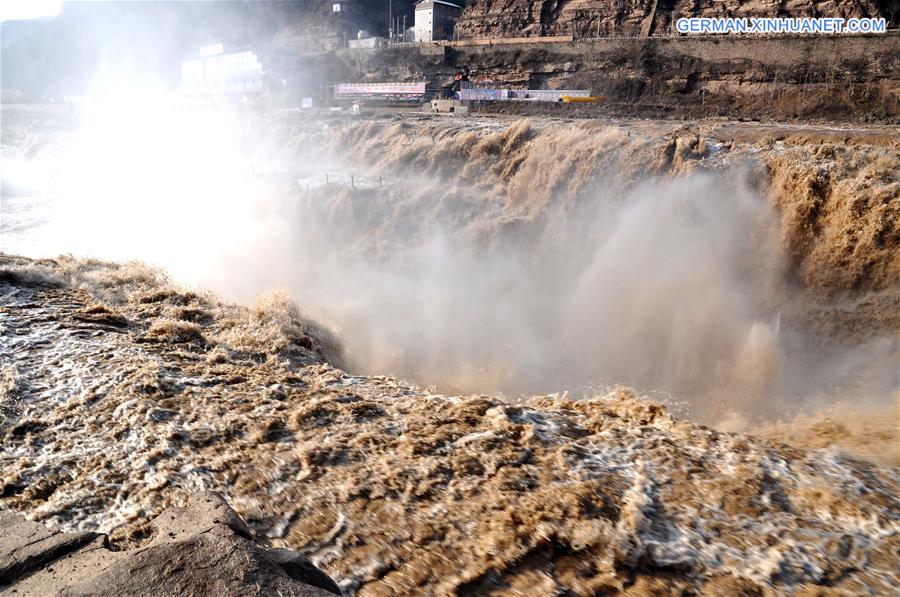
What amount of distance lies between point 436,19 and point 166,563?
4524 cm

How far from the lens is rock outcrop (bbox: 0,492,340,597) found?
3.09 metres

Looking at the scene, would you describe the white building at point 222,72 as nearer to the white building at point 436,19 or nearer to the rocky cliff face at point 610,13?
the white building at point 436,19

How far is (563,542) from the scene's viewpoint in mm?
4188

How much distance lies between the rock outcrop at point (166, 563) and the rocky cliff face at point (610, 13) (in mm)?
30567

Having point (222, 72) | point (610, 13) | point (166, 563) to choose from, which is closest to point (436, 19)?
point (610, 13)

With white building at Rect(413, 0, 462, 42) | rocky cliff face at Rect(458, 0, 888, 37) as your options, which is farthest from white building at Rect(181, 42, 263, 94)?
rocky cliff face at Rect(458, 0, 888, 37)

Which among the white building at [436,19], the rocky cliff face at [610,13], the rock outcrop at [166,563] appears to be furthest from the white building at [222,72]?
the rock outcrop at [166,563]

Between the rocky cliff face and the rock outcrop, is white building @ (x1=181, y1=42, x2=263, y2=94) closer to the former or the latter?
the rocky cliff face

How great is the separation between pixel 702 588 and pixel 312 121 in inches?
1002

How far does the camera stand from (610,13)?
33281 mm

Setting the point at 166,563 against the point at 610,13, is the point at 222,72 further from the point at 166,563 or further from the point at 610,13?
the point at 166,563

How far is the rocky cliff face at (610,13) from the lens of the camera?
84.7 feet

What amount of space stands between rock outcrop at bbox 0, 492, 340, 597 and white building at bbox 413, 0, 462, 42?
43898 millimetres

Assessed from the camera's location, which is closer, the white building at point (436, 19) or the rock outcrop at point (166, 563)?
the rock outcrop at point (166, 563)
